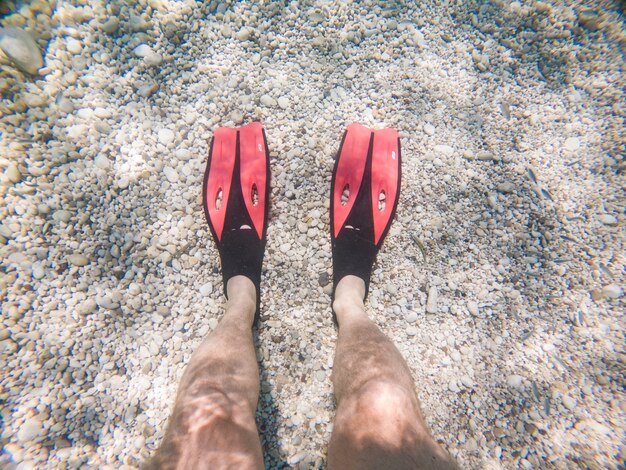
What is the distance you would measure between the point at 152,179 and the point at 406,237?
2.07m

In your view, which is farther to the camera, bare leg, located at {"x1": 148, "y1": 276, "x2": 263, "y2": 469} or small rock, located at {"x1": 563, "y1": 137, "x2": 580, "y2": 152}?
small rock, located at {"x1": 563, "y1": 137, "x2": 580, "y2": 152}

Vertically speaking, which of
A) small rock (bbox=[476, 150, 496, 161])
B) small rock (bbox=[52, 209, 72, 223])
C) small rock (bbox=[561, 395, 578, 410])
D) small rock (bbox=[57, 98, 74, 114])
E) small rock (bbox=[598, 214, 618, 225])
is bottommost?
small rock (bbox=[561, 395, 578, 410])

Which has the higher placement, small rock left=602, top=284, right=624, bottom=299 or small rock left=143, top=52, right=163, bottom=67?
small rock left=143, top=52, right=163, bottom=67

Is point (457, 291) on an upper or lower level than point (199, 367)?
upper

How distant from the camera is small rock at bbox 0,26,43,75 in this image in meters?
2.24

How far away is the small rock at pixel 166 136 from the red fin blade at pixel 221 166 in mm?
332

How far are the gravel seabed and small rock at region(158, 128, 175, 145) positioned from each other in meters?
0.01

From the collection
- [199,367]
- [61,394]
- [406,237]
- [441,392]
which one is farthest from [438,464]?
[61,394]

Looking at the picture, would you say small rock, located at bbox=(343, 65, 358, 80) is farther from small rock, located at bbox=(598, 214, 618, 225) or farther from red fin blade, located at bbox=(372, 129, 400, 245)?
small rock, located at bbox=(598, 214, 618, 225)

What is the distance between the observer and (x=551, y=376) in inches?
90.2

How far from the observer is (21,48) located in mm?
2268

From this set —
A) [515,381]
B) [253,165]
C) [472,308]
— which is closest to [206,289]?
[253,165]

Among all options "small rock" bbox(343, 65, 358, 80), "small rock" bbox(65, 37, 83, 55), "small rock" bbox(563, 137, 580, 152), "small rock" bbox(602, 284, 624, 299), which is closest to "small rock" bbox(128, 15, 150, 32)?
"small rock" bbox(65, 37, 83, 55)

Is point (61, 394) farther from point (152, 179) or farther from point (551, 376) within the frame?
point (551, 376)
